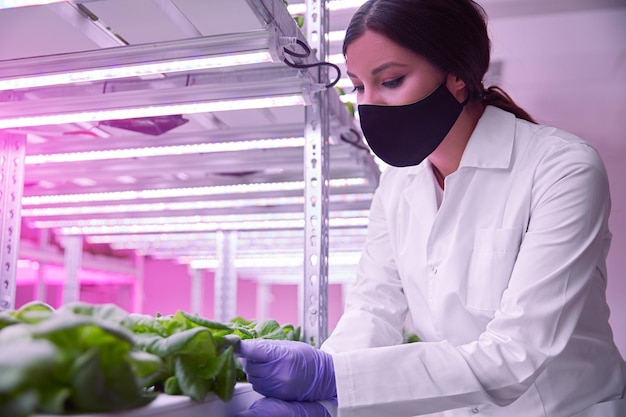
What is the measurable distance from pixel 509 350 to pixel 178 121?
163 cm

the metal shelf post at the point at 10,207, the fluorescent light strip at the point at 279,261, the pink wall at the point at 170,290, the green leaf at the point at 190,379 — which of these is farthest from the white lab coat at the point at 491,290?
the pink wall at the point at 170,290

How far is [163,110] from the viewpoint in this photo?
A: 203cm

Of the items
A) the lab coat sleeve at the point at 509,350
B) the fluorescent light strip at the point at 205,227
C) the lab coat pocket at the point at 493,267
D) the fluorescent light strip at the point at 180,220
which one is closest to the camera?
the lab coat sleeve at the point at 509,350

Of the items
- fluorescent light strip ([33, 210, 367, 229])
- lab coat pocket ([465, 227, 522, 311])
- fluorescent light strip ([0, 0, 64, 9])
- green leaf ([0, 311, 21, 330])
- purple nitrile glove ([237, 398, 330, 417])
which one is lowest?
purple nitrile glove ([237, 398, 330, 417])

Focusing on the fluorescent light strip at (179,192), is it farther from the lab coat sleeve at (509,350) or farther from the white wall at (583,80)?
the lab coat sleeve at (509,350)

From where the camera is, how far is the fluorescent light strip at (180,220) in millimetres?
3736

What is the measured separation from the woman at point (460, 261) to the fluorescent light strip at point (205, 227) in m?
1.90

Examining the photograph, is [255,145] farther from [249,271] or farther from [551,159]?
[249,271]

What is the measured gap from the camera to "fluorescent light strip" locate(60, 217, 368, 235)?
3.87 metres

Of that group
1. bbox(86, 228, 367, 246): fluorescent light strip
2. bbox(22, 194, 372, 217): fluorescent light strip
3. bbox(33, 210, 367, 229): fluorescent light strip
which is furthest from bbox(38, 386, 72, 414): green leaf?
bbox(86, 228, 367, 246): fluorescent light strip

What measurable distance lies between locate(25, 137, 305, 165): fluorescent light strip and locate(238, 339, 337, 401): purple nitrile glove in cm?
122

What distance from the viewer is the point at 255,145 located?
242 cm

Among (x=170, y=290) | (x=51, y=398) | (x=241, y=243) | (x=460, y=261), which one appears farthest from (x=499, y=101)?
(x=170, y=290)

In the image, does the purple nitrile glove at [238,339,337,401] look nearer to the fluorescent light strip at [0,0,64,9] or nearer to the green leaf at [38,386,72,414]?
the green leaf at [38,386,72,414]
